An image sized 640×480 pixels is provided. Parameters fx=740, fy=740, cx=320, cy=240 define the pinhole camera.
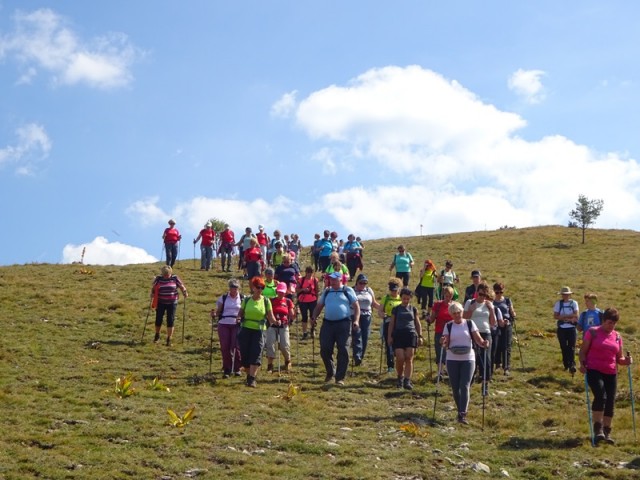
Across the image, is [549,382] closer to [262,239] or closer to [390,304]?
[390,304]

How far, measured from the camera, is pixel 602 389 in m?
12.8

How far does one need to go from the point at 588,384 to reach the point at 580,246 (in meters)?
49.6

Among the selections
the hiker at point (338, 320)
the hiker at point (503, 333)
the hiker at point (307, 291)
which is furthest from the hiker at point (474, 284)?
the hiker at point (307, 291)

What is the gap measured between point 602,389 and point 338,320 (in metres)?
5.91

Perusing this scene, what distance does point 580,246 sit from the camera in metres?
59.8

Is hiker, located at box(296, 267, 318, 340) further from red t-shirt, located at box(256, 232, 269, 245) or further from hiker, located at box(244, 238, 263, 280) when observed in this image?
red t-shirt, located at box(256, 232, 269, 245)

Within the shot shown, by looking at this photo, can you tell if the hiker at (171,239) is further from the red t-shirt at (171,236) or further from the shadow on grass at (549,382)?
the shadow on grass at (549,382)

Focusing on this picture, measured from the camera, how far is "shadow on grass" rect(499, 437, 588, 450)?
12469 mm

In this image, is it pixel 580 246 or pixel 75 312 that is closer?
pixel 75 312

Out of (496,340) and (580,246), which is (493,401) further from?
(580,246)

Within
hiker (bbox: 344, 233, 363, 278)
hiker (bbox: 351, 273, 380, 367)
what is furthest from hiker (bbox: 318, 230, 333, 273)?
hiker (bbox: 351, 273, 380, 367)

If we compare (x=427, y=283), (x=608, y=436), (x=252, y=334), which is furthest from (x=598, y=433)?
(x=427, y=283)

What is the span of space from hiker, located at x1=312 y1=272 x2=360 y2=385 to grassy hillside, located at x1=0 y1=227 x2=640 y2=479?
75cm

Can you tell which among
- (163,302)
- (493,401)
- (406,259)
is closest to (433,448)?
(493,401)
